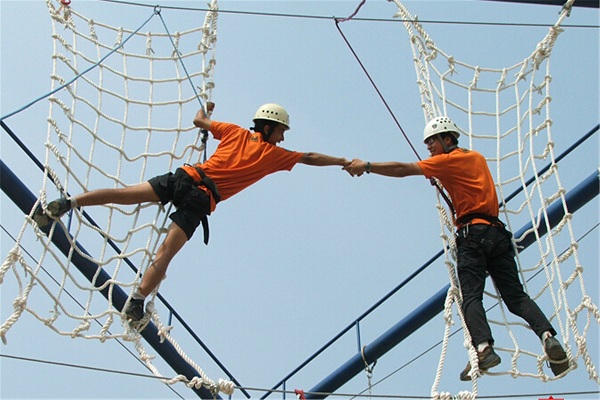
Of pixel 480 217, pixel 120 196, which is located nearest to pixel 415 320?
pixel 480 217

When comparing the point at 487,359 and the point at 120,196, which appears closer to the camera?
the point at 487,359

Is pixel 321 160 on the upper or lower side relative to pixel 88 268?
upper

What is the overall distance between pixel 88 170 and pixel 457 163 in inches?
91.2

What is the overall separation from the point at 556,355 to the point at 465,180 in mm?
1243

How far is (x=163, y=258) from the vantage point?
6152 millimetres

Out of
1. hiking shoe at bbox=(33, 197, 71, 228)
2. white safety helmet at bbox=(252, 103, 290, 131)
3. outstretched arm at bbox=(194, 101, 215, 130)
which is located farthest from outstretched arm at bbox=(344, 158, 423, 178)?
hiking shoe at bbox=(33, 197, 71, 228)

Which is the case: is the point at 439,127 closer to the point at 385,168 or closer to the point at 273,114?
the point at 385,168

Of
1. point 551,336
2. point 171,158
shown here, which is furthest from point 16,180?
point 551,336

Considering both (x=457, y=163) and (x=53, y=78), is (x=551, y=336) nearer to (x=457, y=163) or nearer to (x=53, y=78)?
(x=457, y=163)

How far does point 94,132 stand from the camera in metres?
6.61

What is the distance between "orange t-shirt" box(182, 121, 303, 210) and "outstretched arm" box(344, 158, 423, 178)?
390mm

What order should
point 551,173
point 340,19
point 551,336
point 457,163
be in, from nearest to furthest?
point 551,336
point 457,163
point 551,173
point 340,19

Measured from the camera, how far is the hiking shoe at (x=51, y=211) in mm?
5790

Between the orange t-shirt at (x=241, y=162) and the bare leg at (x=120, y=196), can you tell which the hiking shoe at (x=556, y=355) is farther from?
the bare leg at (x=120, y=196)
